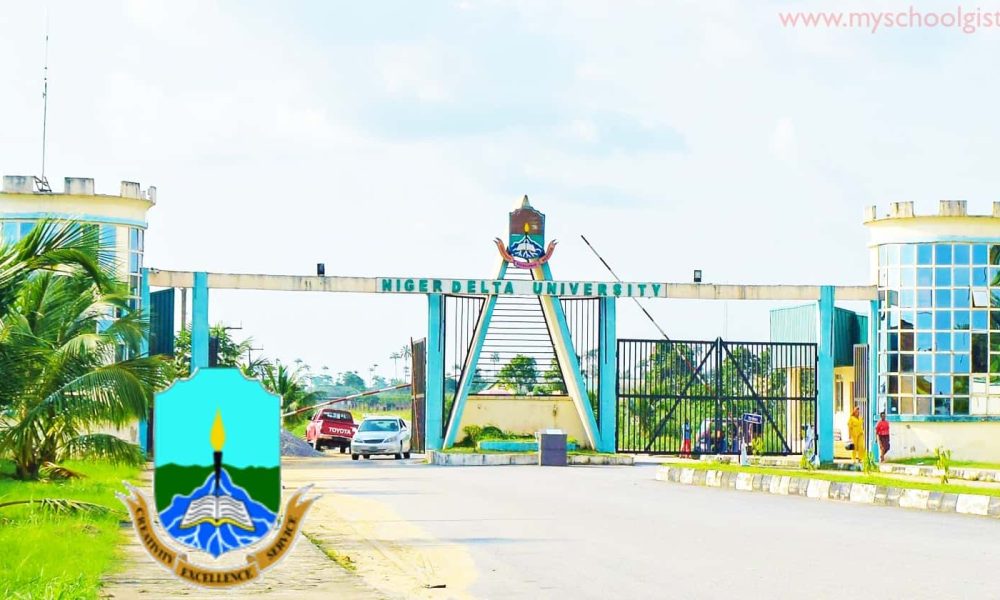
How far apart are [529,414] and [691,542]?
22.6m

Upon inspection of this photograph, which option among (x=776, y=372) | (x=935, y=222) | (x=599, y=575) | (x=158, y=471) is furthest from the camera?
(x=776, y=372)

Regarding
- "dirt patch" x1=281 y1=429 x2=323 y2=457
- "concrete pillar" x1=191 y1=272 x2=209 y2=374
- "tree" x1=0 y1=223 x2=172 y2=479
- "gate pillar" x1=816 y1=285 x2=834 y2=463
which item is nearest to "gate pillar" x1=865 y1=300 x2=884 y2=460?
"gate pillar" x1=816 y1=285 x2=834 y2=463

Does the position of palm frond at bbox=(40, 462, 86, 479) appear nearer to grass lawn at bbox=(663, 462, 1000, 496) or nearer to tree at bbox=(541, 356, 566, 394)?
grass lawn at bbox=(663, 462, 1000, 496)

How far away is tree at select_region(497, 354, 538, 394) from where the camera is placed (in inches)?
1421

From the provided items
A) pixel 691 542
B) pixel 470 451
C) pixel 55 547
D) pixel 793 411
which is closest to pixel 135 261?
pixel 470 451

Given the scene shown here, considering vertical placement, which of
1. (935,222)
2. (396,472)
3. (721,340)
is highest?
(935,222)

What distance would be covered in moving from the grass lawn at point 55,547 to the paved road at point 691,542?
2885 mm

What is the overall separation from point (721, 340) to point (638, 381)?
2.27 m

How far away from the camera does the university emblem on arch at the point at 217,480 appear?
18.3ft

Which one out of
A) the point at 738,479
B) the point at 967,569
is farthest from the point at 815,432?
the point at 967,569

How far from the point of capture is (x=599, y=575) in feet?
36.1

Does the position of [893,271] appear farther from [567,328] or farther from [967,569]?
[967,569]

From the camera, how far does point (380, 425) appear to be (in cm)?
3800

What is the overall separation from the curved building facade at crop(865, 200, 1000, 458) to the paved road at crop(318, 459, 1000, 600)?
41.3 feet
